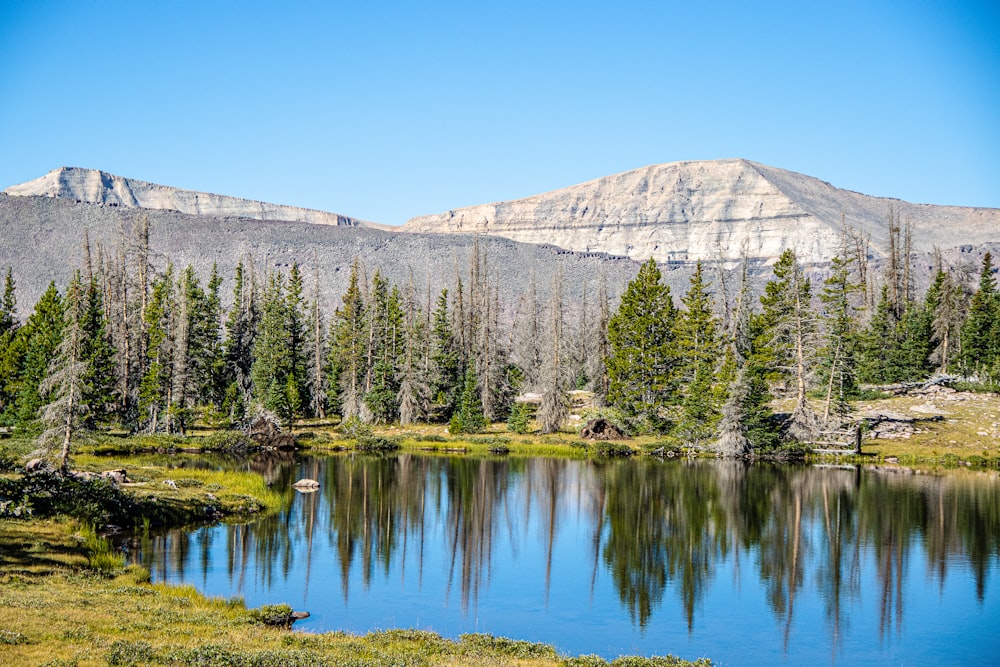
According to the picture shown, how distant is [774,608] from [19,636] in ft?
71.3

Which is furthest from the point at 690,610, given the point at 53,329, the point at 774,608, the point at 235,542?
the point at 53,329

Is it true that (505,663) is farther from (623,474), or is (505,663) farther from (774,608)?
(623,474)

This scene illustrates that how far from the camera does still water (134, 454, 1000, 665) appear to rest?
25.9 m

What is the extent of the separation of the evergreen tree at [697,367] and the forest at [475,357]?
170 mm

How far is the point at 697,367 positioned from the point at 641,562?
3971cm

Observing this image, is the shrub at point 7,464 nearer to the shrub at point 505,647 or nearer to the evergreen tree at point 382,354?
the shrub at point 505,647

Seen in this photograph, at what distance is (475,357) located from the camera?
8606 centimetres

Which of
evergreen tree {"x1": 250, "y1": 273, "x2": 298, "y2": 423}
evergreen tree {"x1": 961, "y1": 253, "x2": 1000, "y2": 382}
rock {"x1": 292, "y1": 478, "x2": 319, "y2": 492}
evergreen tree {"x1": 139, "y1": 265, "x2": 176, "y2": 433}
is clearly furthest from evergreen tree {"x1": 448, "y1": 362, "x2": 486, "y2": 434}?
evergreen tree {"x1": 961, "y1": 253, "x2": 1000, "y2": 382}

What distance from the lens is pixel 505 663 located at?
65.9 ft

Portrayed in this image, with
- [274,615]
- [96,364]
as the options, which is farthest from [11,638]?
[96,364]

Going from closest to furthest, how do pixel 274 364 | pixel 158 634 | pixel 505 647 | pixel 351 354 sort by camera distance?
pixel 158 634 → pixel 505 647 → pixel 274 364 → pixel 351 354

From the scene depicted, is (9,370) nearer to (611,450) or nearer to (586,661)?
(611,450)

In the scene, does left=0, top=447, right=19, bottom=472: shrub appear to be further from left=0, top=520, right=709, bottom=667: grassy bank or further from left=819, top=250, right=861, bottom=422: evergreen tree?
left=819, top=250, right=861, bottom=422: evergreen tree

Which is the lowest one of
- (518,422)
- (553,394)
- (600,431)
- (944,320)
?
(600,431)
